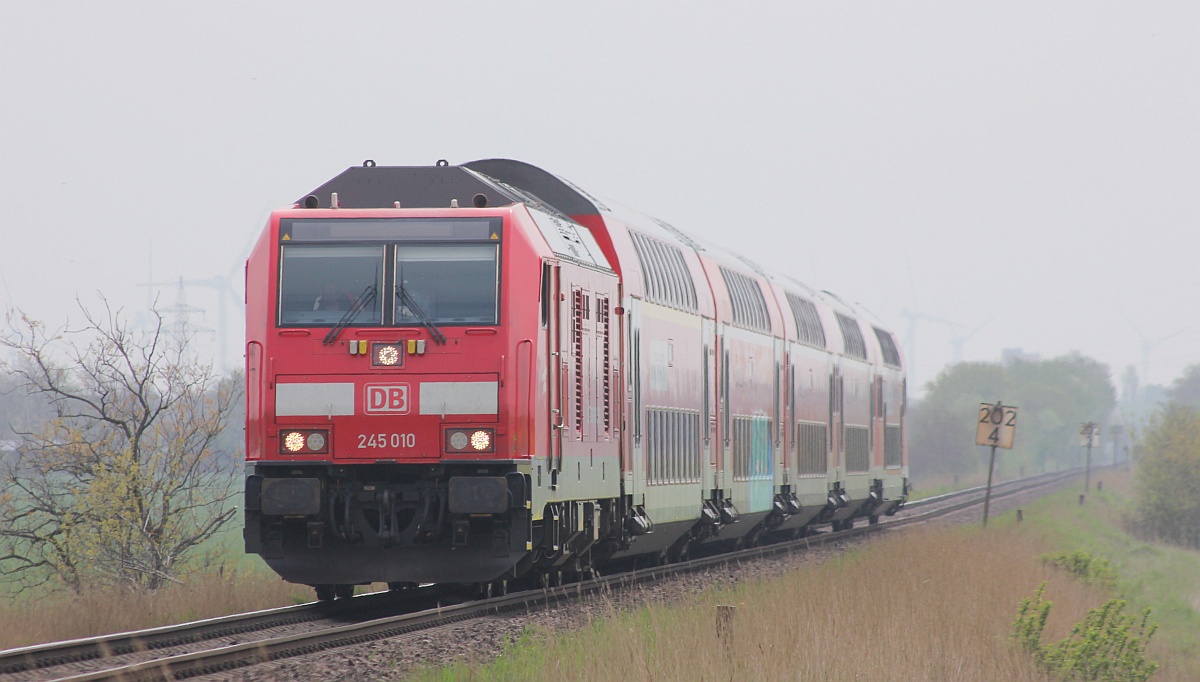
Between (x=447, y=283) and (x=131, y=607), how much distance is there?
3.85 metres

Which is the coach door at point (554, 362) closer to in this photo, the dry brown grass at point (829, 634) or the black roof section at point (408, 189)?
the black roof section at point (408, 189)

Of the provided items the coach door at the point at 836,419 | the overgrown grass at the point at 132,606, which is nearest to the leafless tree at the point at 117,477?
the overgrown grass at the point at 132,606

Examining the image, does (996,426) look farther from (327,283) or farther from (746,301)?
(327,283)

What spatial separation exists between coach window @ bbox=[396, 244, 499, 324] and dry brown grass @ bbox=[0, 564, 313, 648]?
133 inches

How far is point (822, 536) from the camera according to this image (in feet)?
95.4

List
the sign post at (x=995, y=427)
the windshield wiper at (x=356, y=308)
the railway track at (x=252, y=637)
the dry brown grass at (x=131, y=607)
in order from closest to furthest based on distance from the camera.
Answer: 1. the railway track at (x=252, y=637)
2. the dry brown grass at (x=131, y=607)
3. the windshield wiper at (x=356, y=308)
4. the sign post at (x=995, y=427)

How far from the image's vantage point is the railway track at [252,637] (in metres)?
9.55

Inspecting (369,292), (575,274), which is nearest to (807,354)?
(575,274)

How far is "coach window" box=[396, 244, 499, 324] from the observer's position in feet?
43.0

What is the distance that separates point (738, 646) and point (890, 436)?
25598mm

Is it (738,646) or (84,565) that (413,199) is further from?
(84,565)

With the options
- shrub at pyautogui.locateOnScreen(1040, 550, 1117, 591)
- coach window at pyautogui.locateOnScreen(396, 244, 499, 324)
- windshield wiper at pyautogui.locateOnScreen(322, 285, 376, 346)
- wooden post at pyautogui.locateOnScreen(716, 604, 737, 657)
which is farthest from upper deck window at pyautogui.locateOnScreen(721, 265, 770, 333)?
wooden post at pyautogui.locateOnScreen(716, 604, 737, 657)

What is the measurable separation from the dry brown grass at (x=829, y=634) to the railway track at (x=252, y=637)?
4.17ft

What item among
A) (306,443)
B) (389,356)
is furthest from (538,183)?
(306,443)
